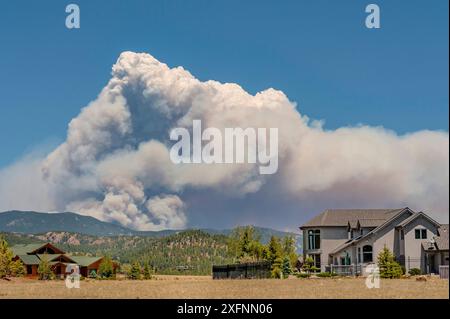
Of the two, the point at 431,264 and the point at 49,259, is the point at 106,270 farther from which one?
the point at 431,264

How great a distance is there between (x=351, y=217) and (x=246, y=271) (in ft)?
85.2

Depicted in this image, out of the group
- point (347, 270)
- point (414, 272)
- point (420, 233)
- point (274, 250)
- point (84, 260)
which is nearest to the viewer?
point (414, 272)

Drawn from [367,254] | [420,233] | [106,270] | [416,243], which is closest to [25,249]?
[106,270]

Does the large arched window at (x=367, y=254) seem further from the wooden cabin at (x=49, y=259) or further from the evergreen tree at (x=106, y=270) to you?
the wooden cabin at (x=49, y=259)

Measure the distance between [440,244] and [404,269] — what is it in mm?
4345

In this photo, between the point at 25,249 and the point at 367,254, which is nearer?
the point at 367,254

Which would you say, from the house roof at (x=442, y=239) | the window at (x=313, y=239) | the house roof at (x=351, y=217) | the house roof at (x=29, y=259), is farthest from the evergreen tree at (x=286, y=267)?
the house roof at (x=29, y=259)

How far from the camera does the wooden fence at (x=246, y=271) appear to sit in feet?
199

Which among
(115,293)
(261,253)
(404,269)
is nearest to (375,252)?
(404,269)

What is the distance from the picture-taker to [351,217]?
82875mm

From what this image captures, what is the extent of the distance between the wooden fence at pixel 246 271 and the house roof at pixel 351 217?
21.2 metres

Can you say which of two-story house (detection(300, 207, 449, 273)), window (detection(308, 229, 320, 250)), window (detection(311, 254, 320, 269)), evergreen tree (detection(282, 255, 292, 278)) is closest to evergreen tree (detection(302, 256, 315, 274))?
window (detection(311, 254, 320, 269))

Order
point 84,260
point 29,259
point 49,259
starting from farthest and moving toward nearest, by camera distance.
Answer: point 84,260
point 49,259
point 29,259
